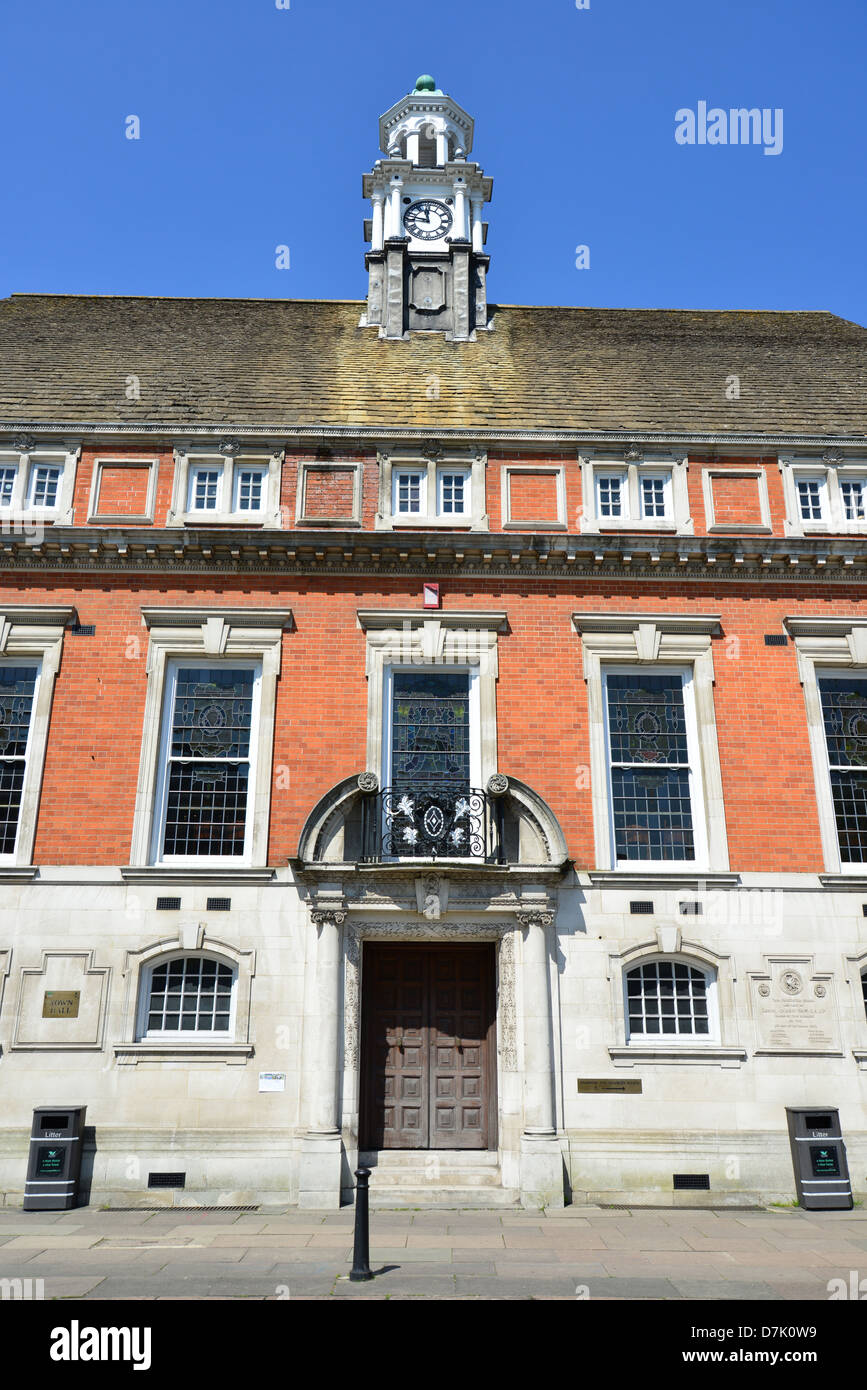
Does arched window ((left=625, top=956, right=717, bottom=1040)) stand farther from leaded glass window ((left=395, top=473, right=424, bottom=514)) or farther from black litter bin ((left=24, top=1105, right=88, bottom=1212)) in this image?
leaded glass window ((left=395, top=473, right=424, bottom=514))

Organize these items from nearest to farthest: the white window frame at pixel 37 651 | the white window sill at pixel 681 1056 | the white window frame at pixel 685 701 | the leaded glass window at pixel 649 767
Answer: the white window sill at pixel 681 1056 → the white window frame at pixel 685 701 → the white window frame at pixel 37 651 → the leaded glass window at pixel 649 767

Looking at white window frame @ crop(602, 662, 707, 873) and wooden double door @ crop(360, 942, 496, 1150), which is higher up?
white window frame @ crop(602, 662, 707, 873)

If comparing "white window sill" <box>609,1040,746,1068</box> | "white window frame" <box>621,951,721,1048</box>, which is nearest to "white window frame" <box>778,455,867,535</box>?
"white window frame" <box>621,951,721,1048</box>

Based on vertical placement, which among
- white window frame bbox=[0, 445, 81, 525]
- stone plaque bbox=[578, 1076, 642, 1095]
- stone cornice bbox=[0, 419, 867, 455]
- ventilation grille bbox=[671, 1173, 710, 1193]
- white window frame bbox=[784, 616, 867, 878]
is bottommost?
ventilation grille bbox=[671, 1173, 710, 1193]

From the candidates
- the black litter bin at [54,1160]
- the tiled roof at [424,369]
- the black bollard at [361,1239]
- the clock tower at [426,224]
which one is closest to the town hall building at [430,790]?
the tiled roof at [424,369]

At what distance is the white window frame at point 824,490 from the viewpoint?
14375 millimetres

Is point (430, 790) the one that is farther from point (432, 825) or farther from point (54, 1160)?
point (54, 1160)

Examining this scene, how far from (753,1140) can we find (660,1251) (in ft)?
10.8

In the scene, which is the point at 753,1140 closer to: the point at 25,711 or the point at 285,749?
the point at 285,749

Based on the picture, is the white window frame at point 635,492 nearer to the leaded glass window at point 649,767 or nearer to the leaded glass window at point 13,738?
the leaded glass window at point 649,767

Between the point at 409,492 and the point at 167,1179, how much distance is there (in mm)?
10091

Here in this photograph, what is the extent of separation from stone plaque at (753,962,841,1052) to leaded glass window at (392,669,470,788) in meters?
4.85

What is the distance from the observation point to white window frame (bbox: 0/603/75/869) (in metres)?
13.0

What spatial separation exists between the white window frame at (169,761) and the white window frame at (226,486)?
216 centimetres
